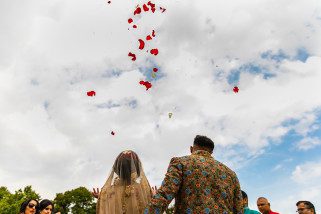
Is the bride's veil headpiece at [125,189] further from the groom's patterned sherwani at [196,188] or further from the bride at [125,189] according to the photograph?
the groom's patterned sherwani at [196,188]

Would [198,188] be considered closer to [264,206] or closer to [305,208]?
[305,208]

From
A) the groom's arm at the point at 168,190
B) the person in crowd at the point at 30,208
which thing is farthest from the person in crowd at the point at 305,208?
the person in crowd at the point at 30,208

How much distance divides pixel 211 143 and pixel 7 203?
46238 millimetres

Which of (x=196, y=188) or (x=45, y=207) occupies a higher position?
(x=45, y=207)

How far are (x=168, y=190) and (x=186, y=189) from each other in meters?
0.31

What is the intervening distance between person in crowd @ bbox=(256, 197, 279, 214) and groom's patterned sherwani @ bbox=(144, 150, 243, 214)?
4420 mm

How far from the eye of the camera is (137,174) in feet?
21.4

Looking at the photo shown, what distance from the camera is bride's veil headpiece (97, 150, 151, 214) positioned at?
6.33 metres

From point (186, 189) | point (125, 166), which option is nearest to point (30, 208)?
point (125, 166)

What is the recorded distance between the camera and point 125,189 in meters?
6.43

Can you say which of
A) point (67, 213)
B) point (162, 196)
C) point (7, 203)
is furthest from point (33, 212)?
point (67, 213)

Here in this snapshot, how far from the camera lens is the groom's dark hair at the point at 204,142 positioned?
17.5 ft

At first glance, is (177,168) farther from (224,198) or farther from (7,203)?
(7,203)

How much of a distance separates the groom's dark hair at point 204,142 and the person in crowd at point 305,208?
176 inches
